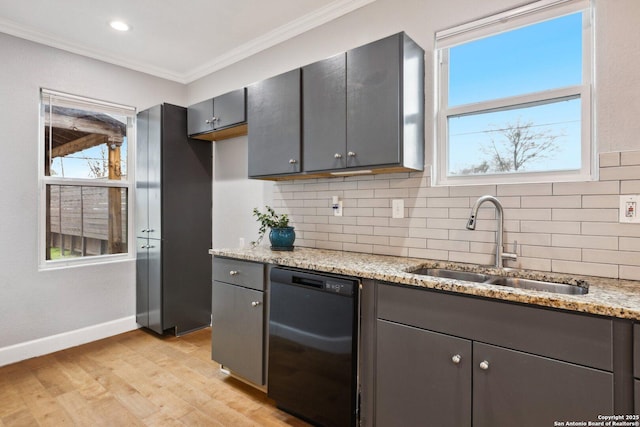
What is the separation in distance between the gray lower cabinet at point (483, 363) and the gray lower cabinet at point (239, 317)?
33.6 inches

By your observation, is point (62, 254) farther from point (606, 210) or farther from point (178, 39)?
point (606, 210)

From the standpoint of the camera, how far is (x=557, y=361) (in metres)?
1.21

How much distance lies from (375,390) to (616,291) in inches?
43.6

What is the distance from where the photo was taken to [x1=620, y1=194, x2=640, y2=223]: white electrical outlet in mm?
1551

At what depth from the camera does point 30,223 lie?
9.44 ft

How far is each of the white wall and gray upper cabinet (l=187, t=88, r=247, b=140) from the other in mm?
922

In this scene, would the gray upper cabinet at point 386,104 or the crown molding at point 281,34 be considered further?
the crown molding at point 281,34

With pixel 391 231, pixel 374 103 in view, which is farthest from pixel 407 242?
pixel 374 103

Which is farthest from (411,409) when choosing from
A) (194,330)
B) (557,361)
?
(194,330)

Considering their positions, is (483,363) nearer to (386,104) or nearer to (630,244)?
(630,244)

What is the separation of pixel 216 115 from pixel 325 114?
128 cm

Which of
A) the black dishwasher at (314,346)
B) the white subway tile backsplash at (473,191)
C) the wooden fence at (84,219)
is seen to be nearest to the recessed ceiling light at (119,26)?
the wooden fence at (84,219)

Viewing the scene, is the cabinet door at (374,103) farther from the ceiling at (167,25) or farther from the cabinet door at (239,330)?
the cabinet door at (239,330)

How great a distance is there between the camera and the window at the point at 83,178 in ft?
9.98
